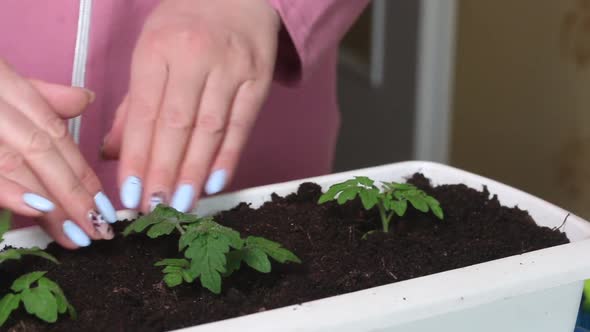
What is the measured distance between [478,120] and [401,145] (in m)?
0.24

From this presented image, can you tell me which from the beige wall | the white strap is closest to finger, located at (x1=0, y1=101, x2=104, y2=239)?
the white strap

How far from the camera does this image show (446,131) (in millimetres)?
2121

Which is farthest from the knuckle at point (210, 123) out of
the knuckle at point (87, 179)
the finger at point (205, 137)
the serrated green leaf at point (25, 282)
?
the serrated green leaf at point (25, 282)

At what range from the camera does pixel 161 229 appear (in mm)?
588

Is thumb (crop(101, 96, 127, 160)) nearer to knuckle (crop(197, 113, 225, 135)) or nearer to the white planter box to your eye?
knuckle (crop(197, 113, 225, 135))

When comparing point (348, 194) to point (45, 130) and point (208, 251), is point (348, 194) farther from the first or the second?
point (45, 130)

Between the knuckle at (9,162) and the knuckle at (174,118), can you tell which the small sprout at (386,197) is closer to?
the knuckle at (174,118)

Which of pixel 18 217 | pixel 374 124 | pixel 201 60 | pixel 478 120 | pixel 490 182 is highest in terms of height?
pixel 201 60

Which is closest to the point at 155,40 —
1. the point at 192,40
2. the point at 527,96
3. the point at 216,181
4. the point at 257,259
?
the point at 192,40

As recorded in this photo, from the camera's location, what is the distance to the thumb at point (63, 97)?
2.14 feet

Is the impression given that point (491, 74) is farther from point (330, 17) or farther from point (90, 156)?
point (90, 156)

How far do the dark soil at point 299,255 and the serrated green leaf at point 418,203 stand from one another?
0.03 metres

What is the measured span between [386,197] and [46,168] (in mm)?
290

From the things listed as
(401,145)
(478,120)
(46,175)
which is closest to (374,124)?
(401,145)
